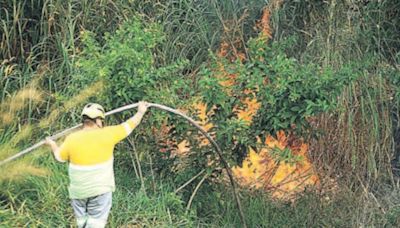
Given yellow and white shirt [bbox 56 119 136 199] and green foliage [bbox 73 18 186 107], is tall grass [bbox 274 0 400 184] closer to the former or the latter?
green foliage [bbox 73 18 186 107]

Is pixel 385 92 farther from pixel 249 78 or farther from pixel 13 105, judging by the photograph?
pixel 13 105

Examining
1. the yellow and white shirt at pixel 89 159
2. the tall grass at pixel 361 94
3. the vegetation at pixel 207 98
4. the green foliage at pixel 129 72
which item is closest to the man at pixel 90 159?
the yellow and white shirt at pixel 89 159

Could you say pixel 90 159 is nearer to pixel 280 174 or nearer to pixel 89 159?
pixel 89 159

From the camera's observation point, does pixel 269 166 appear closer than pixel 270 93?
No

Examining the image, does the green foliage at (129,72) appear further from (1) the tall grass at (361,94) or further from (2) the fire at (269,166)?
(1) the tall grass at (361,94)

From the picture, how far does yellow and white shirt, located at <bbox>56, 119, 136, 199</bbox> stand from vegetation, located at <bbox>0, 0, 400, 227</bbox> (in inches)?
29.8

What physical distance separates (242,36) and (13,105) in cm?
264

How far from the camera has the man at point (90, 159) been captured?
14.9ft

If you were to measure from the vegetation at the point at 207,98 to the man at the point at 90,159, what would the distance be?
0.69m

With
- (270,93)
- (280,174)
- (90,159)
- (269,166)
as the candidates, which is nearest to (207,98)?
(270,93)

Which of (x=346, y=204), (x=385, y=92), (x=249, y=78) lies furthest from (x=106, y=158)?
(x=385, y=92)

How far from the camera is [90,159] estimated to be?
4555mm

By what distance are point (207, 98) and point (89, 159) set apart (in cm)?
148

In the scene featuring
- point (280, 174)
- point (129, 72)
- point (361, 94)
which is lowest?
point (280, 174)
